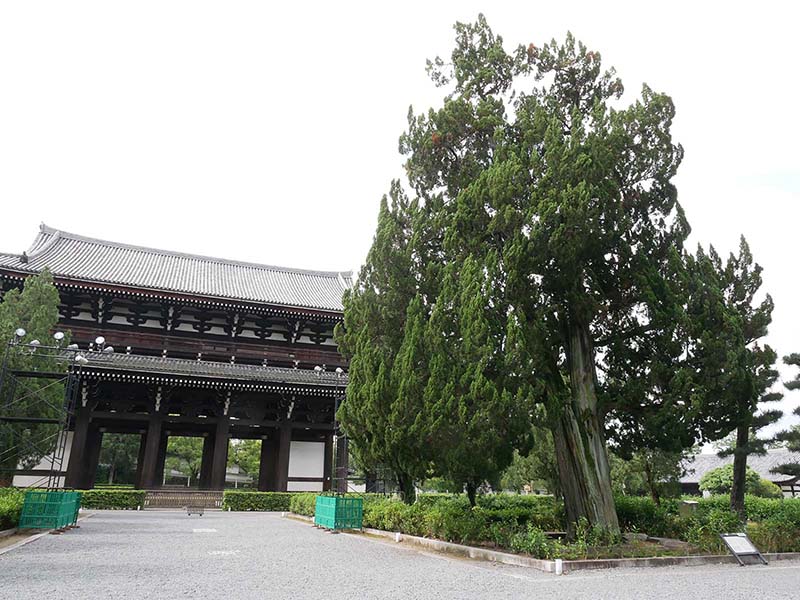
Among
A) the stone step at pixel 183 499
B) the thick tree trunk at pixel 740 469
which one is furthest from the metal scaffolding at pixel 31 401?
the thick tree trunk at pixel 740 469

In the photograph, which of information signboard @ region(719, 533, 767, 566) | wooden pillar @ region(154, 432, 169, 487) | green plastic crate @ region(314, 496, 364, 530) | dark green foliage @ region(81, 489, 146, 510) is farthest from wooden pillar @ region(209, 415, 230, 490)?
information signboard @ region(719, 533, 767, 566)

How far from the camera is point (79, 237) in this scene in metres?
26.2

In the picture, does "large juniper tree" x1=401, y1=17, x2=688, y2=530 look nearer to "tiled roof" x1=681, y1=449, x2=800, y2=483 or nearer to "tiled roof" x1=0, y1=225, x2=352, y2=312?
"tiled roof" x1=0, y1=225, x2=352, y2=312

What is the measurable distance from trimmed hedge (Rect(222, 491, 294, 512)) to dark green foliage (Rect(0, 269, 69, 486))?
625cm

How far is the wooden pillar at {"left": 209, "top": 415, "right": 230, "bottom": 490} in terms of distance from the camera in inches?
758

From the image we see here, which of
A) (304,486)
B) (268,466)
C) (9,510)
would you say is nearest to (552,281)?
(9,510)

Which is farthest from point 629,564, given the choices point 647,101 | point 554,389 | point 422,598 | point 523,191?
point 647,101

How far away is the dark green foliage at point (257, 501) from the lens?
18.8 m

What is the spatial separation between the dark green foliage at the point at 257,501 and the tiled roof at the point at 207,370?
163 inches

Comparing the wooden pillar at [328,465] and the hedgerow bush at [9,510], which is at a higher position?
the wooden pillar at [328,465]

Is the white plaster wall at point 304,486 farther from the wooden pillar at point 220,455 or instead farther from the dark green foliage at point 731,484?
the dark green foliage at point 731,484

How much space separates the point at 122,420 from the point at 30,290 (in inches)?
238

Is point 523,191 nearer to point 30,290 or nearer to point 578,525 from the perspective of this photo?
point 578,525

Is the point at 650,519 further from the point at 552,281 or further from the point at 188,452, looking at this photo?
the point at 188,452
